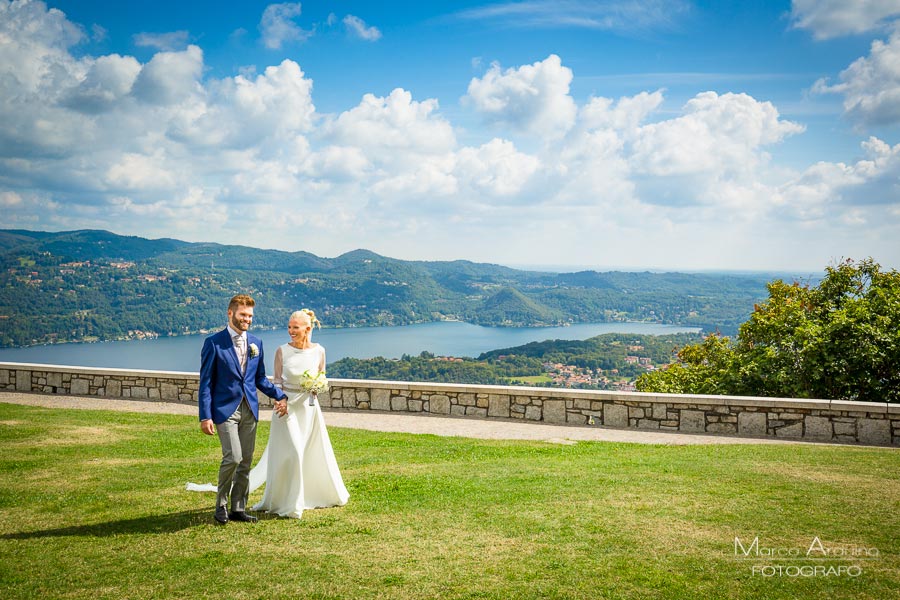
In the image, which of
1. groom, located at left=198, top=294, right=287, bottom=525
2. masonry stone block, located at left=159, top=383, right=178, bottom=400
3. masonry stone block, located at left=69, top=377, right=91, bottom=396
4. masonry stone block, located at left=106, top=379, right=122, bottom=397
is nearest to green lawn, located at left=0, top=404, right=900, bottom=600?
groom, located at left=198, top=294, right=287, bottom=525

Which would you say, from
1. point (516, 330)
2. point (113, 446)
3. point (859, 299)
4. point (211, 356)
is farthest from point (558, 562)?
point (516, 330)

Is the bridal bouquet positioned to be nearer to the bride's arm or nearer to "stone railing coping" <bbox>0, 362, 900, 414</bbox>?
the bride's arm

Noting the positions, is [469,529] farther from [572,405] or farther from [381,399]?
[381,399]

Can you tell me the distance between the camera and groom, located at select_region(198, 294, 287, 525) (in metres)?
5.34

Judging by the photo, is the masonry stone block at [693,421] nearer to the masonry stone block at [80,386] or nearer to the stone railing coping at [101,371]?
the stone railing coping at [101,371]

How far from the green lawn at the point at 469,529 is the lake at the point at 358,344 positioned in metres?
33.6

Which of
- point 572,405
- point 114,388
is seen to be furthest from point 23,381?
point 572,405

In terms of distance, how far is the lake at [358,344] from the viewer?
56312 millimetres

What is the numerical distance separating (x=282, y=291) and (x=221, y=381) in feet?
324

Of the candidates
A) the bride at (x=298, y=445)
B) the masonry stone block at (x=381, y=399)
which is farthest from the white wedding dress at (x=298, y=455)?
the masonry stone block at (x=381, y=399)

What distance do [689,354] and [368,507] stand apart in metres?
15.1

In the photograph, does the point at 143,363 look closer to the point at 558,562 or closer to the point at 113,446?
the point at 113,446

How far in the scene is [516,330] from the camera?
103m

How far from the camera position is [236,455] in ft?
17.6
